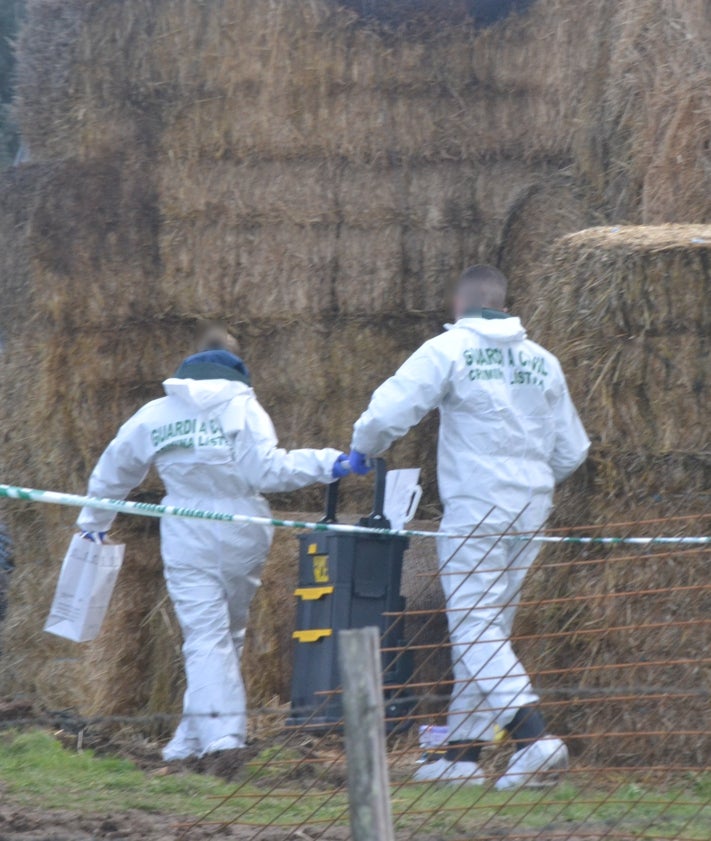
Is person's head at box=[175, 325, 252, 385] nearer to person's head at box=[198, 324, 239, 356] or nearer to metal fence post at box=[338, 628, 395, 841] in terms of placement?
person's head at box=[198, 324, 239, 356]

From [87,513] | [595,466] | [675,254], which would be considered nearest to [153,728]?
[87,513]

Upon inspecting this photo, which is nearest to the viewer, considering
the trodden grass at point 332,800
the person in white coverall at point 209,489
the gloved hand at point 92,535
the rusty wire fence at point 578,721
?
the trodden grass at point 332,800

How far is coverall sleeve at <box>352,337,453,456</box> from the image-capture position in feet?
21.3

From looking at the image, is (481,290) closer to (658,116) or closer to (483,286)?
(483,286)

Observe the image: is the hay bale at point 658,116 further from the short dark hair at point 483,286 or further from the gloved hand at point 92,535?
the gloved hand at point 92,535

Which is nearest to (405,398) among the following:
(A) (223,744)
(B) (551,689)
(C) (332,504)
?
(C) (332,504)

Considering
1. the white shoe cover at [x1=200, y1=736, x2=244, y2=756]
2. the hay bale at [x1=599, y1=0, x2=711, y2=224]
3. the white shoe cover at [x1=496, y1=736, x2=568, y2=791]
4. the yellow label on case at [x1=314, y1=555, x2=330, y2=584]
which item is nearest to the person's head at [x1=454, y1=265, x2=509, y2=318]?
the yellow label on case at [x1=314, y1=555, x2=330, y2=584]

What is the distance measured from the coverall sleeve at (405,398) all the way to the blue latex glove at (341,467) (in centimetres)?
19

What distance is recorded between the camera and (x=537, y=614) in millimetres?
6785

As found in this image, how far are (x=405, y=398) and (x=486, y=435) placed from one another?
1.35 feet

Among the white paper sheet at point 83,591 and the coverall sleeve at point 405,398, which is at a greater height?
the coverall sleeve at point 405,398

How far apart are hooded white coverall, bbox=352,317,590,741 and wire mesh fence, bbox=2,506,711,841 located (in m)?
0.03

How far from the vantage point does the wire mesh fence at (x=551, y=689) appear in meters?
5.57

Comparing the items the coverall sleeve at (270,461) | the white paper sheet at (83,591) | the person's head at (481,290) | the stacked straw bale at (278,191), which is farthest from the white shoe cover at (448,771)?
the stacked straw bale at (278,191)
